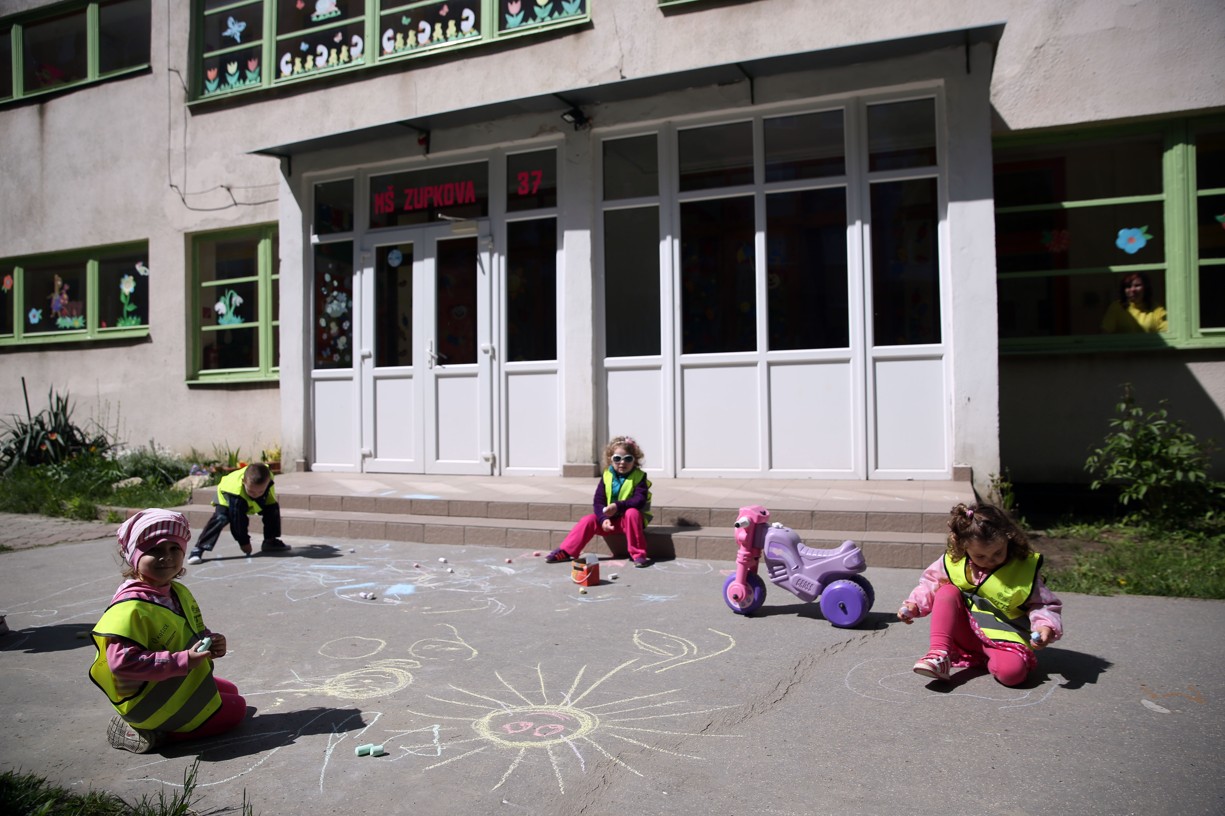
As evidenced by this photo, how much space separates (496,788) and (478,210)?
7811 mm

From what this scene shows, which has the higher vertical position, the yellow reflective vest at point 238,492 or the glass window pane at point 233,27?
the glass window pane at point 233,27

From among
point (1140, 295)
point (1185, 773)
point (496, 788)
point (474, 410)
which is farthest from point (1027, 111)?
point (496, 788)

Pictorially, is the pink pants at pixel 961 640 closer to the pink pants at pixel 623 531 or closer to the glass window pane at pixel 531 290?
the pink pants at pixel 623 531

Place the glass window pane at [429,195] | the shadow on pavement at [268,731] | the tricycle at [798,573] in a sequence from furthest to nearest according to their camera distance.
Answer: the glass window pane at [429,195] < the tricycle at [798,573] < the shadow on pavement at [268,731]

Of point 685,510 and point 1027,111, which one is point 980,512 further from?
point 1027,111

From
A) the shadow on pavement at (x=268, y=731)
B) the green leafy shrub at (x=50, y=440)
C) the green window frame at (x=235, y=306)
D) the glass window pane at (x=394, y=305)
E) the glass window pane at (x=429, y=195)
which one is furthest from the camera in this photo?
the green leafy shrub at (x=50, y=440)

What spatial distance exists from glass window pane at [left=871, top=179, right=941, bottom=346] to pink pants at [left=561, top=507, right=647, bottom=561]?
316cm

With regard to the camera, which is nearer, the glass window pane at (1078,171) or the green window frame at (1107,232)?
the green window frame at (1107,232)

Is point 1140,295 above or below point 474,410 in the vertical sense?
above

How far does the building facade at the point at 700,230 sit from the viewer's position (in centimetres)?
823

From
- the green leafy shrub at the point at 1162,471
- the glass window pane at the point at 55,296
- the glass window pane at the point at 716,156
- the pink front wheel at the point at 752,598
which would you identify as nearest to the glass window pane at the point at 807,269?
the glass window pane at the point at 716,156

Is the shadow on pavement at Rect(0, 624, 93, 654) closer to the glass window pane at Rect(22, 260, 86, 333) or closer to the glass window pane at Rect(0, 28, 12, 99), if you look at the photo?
the glass window pane at Rect(22, 260, 86, 333)

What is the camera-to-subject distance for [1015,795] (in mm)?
2816

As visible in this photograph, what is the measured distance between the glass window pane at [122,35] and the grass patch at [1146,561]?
12767 millimetres
